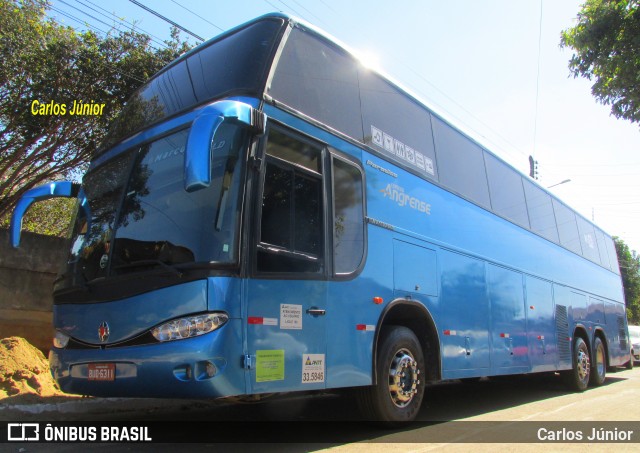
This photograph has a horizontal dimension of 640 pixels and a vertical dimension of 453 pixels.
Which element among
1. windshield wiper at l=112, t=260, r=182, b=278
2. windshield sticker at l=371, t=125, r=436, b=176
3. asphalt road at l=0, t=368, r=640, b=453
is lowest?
asphalt road at l=0, t=368, r=640, b=453

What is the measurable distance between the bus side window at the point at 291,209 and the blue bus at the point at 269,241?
0.6 inches

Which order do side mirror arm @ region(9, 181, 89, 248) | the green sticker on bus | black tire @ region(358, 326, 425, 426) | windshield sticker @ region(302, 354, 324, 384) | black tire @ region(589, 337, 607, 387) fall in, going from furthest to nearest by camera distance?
black tire @ region(589, 337, 607, 387)
black tire @ region(358, 326, 425, 426)
side mirror arm @ region(9, 181, 89, 248)
windshield sticker @ region(302, 354, 324, 384)
the green sticker on bus

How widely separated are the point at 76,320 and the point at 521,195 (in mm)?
8528

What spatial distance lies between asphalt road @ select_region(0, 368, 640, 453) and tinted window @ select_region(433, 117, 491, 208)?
3.40 m

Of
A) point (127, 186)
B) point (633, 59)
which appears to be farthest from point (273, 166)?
point (633, 59)

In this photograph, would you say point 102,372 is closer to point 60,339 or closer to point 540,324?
point 60,339

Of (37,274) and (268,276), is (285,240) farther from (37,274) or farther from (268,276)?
(37,274)

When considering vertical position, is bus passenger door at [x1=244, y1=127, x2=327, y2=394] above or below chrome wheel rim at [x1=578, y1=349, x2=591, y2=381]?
above

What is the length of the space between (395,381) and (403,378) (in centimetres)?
21

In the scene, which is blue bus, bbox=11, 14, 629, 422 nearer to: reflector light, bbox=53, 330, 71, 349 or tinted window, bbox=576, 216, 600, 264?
reflector light, bbox=53, 330, 71, 349

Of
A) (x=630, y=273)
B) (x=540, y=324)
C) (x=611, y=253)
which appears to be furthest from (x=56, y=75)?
(x=630, y=273)

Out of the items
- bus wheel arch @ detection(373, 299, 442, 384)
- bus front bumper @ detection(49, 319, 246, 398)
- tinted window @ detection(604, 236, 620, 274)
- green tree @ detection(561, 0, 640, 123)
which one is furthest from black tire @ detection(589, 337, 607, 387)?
bus front bumper @ detection(49, 319, 246, 398)

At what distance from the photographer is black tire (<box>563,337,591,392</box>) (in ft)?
35.4

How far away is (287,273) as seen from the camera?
13.8 ft
